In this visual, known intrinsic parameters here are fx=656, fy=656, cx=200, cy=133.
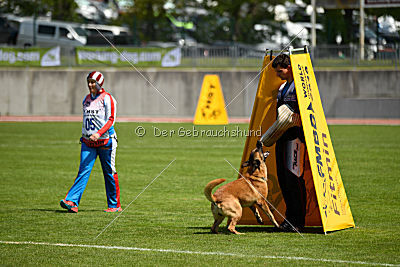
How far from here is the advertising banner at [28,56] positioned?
3081cm

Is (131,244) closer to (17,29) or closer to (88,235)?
(88,235)

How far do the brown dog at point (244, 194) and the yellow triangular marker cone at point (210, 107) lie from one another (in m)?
16.4

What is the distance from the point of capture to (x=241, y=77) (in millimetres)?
30172

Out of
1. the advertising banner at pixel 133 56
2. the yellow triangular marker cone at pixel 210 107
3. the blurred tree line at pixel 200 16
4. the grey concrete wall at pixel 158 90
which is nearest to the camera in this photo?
the yellow triangular marker cone at pixel 210 107

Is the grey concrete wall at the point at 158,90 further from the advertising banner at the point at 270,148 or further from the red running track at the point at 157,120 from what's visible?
the advertising banner at the point at 270,148

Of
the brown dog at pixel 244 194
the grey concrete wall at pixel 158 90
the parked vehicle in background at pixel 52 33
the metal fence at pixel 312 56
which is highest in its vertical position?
the parked vehicle in background at pixel 52 33

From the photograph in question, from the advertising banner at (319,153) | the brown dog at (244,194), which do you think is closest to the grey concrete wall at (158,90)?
the advertising banner at (319,153)

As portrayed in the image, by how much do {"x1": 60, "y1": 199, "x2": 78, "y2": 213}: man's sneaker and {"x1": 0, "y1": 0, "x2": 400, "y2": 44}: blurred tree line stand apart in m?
30.0

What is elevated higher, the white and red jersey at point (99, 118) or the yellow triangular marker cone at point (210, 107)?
the yellow triangular marker cone at point (210, 107)

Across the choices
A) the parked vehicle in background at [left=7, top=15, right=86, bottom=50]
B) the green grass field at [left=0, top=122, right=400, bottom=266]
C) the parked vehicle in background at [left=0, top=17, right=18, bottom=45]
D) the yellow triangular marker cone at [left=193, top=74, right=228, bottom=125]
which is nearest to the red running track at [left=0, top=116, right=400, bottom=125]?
the yellow triangular marker cone at [left=193, top=74, right=228, bottom=125]

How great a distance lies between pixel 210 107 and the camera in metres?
24.3

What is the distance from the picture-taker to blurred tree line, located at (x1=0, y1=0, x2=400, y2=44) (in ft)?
129

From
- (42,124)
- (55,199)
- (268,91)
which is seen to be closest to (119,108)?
(42,124)

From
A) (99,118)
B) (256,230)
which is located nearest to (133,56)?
(99,118)
